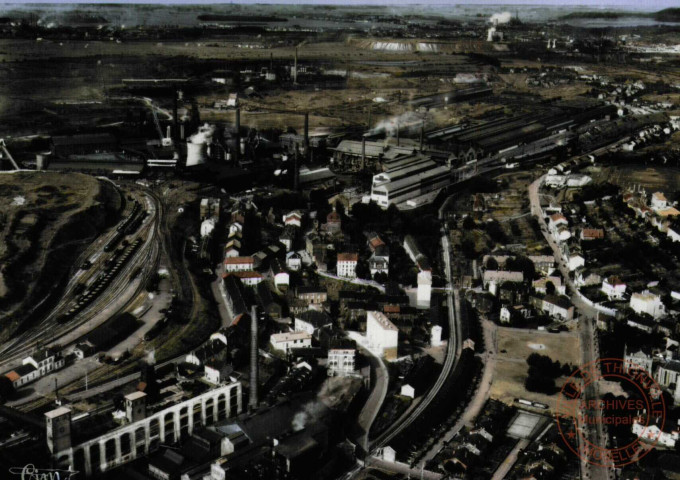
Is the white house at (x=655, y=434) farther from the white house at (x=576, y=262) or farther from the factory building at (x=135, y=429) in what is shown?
the white house at (x=576, y=262)

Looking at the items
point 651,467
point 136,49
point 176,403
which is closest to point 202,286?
point 176,403

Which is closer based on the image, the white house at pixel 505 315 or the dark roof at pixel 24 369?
the dark roof at pixel 24 369

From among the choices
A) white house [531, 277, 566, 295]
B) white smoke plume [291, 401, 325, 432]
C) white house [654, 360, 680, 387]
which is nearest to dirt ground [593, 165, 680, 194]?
white house [531, 277, 566, 295]

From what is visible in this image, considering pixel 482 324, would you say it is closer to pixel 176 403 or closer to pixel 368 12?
pixel 176 403

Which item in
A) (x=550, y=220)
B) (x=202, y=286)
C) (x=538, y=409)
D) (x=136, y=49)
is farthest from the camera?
(x=136, y=49)

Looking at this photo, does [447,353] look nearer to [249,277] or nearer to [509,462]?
[509,462]

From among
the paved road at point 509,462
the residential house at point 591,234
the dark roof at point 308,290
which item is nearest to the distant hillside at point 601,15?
the residential house at point 591,234

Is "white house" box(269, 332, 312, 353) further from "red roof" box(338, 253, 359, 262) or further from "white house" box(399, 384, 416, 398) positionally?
"red roof" box(338, 253, 359, 262)
